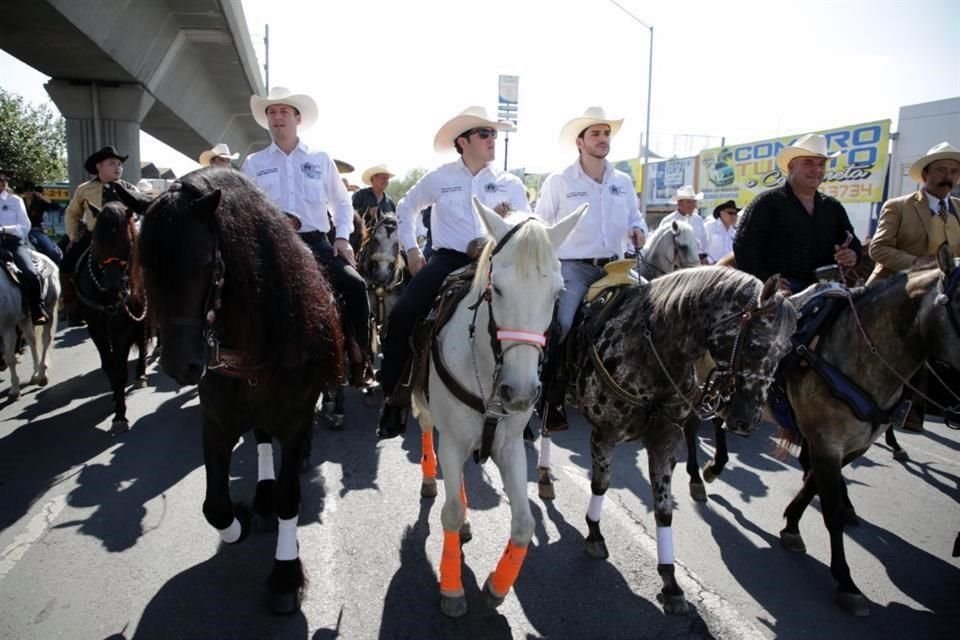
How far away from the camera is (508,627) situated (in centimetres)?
316

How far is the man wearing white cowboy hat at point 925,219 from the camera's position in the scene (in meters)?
4.84

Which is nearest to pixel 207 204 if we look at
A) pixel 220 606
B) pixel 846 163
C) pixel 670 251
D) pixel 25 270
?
pixel 220 606

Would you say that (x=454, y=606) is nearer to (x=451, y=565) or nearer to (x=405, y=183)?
(x=451, y=565)

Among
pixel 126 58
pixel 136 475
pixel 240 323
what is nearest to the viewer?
pixel 240 323

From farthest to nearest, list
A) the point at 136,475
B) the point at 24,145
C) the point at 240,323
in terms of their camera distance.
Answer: the point at 24,145 < the point at 136,475 < the point at 240,323

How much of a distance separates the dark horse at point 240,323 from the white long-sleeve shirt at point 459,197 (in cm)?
109

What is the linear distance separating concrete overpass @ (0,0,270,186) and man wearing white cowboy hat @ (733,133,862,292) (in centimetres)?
1076

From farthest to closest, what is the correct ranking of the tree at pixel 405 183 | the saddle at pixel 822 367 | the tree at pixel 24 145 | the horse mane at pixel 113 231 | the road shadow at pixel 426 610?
1. the tree at pixel 405 183
2. the tree at pixel 24 145
3. the horse mane at pixel 113 231
4. the saddle at pixel 822 367
5. the road shadow at pixel 426 610

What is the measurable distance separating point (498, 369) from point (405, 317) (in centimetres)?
121

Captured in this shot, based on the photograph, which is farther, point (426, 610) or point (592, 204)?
point (592, 204)

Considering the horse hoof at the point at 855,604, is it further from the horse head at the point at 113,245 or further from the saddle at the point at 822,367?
the horse head at the point at 113,245

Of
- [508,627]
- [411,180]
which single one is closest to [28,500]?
[508,627]

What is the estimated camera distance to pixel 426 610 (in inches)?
128

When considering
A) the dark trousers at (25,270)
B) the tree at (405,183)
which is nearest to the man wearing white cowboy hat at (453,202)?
the dark trousers at (25,270)
